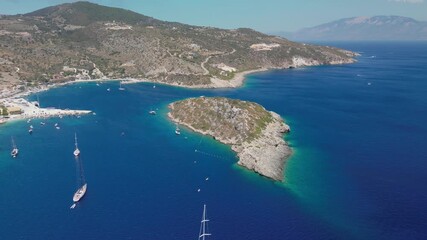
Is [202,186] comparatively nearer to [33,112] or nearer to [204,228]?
[204,228]

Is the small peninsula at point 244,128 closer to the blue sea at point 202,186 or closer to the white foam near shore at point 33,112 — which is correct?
the blue sea at point 202,186

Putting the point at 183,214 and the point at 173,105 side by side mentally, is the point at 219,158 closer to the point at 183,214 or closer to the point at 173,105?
the point at 183,214

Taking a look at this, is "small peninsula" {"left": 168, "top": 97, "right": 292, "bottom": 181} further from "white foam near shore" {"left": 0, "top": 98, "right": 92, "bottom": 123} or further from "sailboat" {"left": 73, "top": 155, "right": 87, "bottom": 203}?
"white foam near shore" {"left": 0, "top": 98, "right": 92, "bottom": 123}

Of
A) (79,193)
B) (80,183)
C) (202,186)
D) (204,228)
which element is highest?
(79,193)

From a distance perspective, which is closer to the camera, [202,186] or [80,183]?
[202,186]

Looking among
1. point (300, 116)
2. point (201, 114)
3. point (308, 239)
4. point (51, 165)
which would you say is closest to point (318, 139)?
point (300, 116)

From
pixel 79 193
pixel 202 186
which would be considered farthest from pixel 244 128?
pixel 79 193
